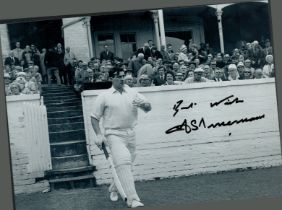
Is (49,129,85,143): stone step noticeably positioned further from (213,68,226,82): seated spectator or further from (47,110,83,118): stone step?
(213,68,226,82): seated spectator

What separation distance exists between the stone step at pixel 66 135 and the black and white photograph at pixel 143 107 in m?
0.01

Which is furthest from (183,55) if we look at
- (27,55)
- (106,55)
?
(27,55)

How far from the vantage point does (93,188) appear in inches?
298

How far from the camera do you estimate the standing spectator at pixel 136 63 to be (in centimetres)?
762

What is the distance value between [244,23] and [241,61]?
1.76ft

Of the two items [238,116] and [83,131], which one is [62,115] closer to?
[83,131]

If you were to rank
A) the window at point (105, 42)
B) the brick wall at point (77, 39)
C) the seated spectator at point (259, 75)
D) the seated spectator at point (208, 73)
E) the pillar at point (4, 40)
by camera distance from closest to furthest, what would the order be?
1. the pillar at point (4, 40)
2. the brick wall at point (77, 39)
3. the window at point (105, 42)
4. the seated spectator at point (208, 73)
5. the seated spectator at point (259, 75)

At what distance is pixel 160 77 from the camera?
25.4ft

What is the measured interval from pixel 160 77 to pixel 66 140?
1.55m

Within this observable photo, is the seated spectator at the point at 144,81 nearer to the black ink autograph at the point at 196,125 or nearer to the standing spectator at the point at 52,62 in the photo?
the black ink autograph at the point at 196,125

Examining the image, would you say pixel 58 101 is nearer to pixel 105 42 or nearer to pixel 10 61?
pixel 10 61

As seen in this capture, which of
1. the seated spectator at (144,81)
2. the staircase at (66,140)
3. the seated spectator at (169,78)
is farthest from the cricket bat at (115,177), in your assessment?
the seated spectator at (169,78)

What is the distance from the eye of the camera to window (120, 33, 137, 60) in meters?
7.62

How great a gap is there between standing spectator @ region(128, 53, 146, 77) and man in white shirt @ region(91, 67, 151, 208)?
0.21 meters
